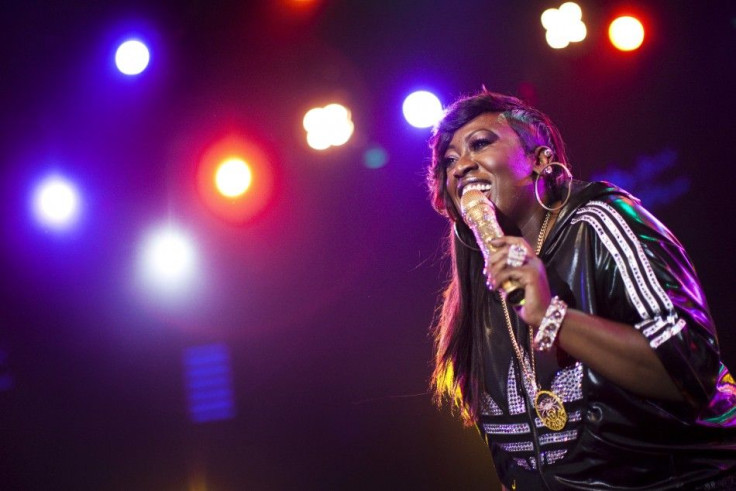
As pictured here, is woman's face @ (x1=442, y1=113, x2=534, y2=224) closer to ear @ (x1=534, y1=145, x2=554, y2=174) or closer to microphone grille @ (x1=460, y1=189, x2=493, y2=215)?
ear @ (x1=534, y1=145, x2=554, y2=174)

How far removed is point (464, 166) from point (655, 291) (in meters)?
0.87

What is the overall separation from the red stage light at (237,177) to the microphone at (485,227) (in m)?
2.29

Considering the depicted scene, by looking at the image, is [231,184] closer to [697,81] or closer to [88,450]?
[88,450]

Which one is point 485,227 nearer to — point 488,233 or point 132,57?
point 488,233

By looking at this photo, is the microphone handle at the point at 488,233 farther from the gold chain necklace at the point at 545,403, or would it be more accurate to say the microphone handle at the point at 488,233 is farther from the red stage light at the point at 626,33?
the red stage light at the point at 626,33

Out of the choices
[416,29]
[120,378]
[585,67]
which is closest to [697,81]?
[585,67]

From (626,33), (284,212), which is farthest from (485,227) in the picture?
(626,33)

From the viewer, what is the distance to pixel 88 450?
3.61m

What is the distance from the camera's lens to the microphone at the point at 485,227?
1.60 m

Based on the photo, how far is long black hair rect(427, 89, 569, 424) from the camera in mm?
2486

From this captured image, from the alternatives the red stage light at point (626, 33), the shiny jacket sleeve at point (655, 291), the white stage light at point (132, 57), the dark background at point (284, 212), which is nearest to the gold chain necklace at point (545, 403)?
the shiny jacket sleeve at point (655, 291)

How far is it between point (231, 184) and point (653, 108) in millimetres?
2720

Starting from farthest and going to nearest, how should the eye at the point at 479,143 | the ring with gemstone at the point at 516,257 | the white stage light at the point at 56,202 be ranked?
the white stage light at the point at 56,202 < the eye at the point at 479,143 < the ring with gemstone at the point at 516,257

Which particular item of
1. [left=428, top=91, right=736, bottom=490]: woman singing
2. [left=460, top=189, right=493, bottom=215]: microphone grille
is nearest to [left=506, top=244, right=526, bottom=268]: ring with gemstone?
[left=428, top=91, right=736, bottom=490]: woman singing
